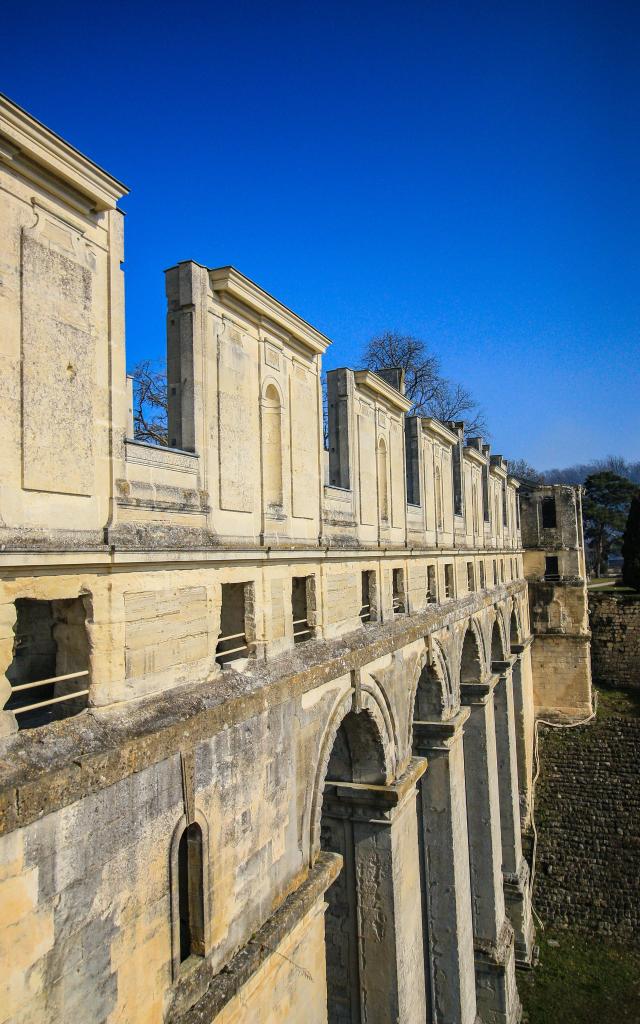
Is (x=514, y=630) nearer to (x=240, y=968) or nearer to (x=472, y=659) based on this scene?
(x=472, y=659)

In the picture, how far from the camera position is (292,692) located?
8.00 meters

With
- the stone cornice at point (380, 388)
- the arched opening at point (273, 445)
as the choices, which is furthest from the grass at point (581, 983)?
the arched opening at point (273, 445)

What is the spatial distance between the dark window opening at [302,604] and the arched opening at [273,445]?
54.9 inches

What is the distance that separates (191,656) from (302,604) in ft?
10.1

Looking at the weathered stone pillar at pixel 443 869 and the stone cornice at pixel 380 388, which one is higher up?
the stone cornice at pixel 380 388

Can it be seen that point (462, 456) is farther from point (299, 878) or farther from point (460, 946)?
point (299, 878)

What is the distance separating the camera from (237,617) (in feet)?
25.8

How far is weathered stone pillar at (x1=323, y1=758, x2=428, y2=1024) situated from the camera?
428 inches

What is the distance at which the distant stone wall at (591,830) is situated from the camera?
72.4 feet

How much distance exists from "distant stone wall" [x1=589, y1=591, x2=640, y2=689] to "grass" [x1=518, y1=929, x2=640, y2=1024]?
632 inches

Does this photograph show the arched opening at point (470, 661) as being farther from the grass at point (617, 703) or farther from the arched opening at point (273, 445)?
the grass at point (617, 703)

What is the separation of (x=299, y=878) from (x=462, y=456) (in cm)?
1362

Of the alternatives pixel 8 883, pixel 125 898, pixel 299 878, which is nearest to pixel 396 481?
pixel 299 878

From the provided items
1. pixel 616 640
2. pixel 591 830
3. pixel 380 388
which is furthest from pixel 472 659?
pixel 616 640
